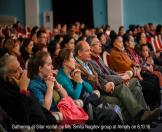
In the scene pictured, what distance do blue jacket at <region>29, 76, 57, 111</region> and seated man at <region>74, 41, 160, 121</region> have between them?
0.90 metres

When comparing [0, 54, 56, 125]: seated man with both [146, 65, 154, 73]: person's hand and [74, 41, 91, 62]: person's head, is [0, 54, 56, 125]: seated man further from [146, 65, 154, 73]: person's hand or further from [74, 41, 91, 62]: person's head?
[146, 65, 154, 73]: person's hand

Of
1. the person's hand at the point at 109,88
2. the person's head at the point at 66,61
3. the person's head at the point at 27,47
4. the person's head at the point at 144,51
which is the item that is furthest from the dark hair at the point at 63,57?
the person's head at the point at 144,51

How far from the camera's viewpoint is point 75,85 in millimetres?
3656

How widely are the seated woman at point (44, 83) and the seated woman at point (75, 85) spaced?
19 centimetres

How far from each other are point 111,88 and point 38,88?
1.14 metres

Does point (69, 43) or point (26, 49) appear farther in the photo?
point (69, 43)

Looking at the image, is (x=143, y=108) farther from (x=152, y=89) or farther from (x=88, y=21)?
(x=88, y=21)

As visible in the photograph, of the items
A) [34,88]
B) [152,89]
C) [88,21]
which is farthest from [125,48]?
[88,21]

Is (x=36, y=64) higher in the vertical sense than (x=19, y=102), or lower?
higher

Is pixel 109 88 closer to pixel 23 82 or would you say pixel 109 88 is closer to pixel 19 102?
pixel 23 82

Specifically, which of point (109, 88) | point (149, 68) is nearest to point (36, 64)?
point (109, 88)

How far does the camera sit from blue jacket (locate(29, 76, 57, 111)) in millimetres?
3121

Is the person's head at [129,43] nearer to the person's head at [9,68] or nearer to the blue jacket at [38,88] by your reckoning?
the blue jacket at [38,88]

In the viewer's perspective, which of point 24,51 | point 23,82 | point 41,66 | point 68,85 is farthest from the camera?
point 24,51
